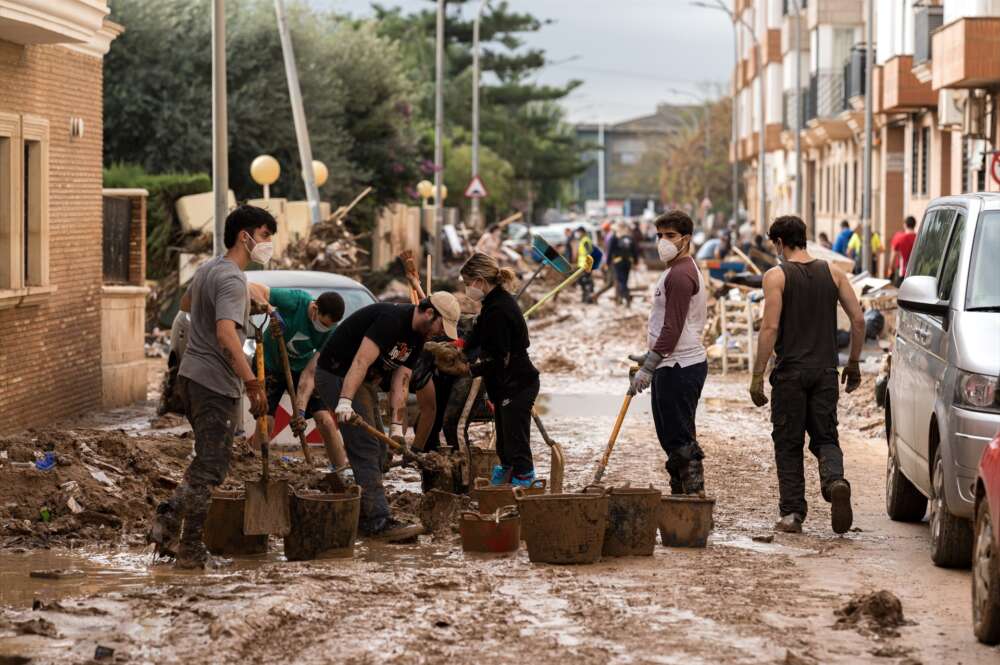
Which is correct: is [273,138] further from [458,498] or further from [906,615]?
[906,615]

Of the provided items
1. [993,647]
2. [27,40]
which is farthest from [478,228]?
[993,647]

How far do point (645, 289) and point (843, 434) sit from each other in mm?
26810

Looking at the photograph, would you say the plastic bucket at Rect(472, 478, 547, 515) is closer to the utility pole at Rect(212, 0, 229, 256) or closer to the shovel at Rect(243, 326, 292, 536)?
the shovel at Rect(243, 326, 292, 536)

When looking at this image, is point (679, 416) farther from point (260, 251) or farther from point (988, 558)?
point (988, 558)

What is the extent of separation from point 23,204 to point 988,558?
10.3 m

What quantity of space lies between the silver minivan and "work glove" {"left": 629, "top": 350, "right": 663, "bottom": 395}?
1.43m

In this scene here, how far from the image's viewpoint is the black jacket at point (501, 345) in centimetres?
1052

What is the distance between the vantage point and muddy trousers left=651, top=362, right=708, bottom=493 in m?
10.4

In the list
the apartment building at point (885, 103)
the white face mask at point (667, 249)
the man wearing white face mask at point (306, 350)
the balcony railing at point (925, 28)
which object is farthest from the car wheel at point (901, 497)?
the balcony railing at point (925, 28)

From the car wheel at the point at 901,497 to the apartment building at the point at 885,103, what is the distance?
54.5 ft

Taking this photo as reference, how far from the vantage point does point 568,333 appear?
99.9 ft

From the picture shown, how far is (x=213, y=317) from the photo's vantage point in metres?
9.10

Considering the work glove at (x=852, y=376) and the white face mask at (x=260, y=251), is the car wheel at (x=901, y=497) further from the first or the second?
the white face mask at (x=260, y=251)

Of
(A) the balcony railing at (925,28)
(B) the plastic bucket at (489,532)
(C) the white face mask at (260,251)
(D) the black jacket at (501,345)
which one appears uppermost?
(A) the balcony railing at (925,28)
